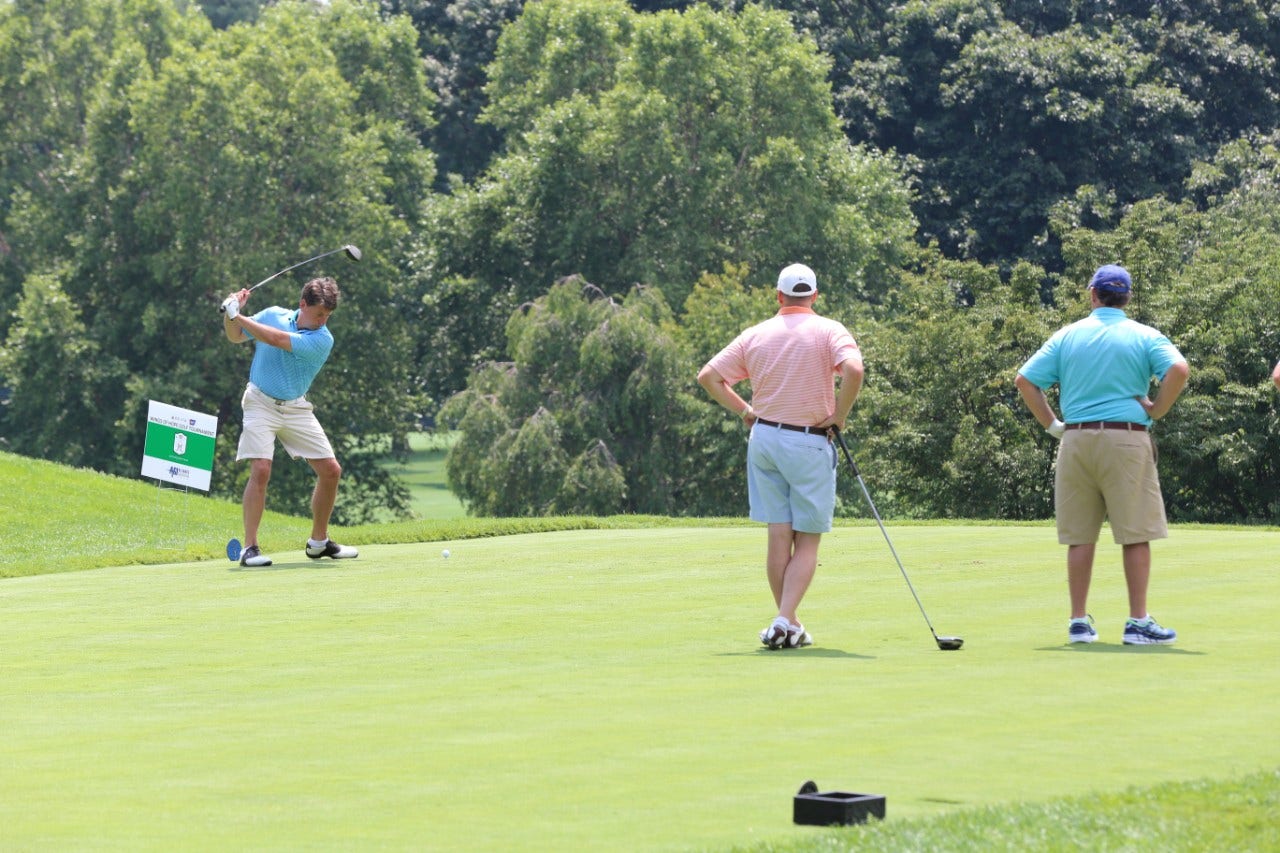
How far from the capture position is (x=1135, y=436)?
32.2 feet

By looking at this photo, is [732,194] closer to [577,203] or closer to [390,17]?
[577,203]

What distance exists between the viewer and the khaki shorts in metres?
9.77

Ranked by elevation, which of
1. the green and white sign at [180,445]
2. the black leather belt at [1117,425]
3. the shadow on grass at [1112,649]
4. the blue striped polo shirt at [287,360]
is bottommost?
the shadow on grass at [1112,649]

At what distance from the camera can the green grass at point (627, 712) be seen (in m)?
5.37

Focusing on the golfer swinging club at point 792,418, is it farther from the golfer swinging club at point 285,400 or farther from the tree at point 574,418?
the tree at point 574,418

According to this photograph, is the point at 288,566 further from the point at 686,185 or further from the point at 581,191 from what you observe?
the point at 581,191

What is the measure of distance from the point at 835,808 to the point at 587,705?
222 centimetres

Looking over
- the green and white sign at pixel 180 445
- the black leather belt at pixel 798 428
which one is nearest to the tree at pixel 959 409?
the green and white sign at pixel 180 445

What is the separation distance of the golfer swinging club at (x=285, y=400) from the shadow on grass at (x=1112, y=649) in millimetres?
6763

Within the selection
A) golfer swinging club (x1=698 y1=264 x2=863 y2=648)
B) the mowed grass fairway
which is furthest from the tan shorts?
golfer swinging club (x1=698 y1=264 x2=863 y2=648)

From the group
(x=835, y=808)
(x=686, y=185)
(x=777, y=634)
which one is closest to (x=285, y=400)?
(x=777, y=634)

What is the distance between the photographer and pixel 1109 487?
9.84 metres

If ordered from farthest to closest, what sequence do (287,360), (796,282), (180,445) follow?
(180,445) < (287,360) < (796,282)

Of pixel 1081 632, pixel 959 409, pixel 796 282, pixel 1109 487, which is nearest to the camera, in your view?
pixel 1081 632
